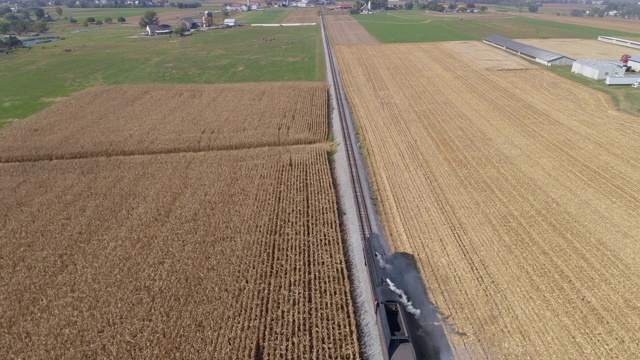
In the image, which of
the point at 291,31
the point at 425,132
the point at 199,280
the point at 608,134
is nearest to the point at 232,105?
the point at 425,132

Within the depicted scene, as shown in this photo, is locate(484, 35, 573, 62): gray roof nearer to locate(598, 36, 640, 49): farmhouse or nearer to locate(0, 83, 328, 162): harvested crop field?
locate(598, 36, 640, 49): farmhouse

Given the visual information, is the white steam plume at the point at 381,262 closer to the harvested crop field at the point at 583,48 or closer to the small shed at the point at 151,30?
the harvested crop field at the point at 583,48

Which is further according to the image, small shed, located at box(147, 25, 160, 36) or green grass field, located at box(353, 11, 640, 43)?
small shed, located at box(147, 25, 160, 36)

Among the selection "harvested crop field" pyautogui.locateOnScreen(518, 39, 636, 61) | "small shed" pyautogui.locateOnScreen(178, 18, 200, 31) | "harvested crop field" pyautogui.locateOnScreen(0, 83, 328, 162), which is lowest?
"harvested crop field" pyautogui.locateOnScreen(0, 83, 328, 162)

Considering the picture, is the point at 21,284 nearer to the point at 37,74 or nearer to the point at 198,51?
the point at 37,74

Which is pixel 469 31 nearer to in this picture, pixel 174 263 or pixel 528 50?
pixel 528 50

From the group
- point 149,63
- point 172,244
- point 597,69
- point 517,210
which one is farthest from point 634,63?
point 149,63

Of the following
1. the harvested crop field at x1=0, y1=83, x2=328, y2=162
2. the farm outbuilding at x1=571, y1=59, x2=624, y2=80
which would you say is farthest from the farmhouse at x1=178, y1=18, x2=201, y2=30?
the farm outbuilding at x1=571, y1=59, x2=624, y2=80
